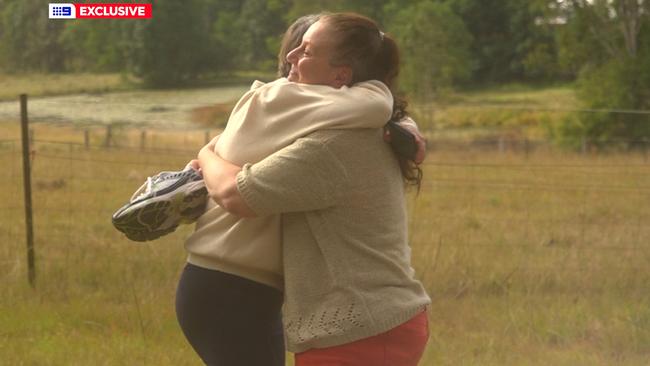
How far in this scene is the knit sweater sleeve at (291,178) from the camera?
6.86 feet

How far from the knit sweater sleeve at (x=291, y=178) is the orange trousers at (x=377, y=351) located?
31 cm

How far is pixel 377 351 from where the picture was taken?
7.18 ft

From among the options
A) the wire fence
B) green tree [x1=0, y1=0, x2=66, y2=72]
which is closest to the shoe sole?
the wire fence

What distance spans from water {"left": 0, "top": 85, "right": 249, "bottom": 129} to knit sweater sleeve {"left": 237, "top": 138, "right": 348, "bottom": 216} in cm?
440

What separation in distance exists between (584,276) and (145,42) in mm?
3600

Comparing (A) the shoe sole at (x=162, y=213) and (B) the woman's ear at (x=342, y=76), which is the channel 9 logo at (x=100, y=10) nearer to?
(A) the shoe sole at (x=162, y=213)

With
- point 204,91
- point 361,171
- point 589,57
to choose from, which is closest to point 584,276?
point 204,91

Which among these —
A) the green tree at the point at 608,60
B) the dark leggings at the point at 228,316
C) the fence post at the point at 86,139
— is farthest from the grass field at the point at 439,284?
the green tree at the point at 608,60

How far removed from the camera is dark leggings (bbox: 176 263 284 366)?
222 cm

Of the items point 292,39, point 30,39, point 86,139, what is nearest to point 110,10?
point 30,39

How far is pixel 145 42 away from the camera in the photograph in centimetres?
784

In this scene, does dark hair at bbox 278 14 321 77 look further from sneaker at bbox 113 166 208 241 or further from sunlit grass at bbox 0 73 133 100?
sunlit grass at bbox 0 73 133 100

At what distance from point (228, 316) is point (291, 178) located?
0.34 metres

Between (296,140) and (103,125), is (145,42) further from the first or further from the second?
(296,140)
